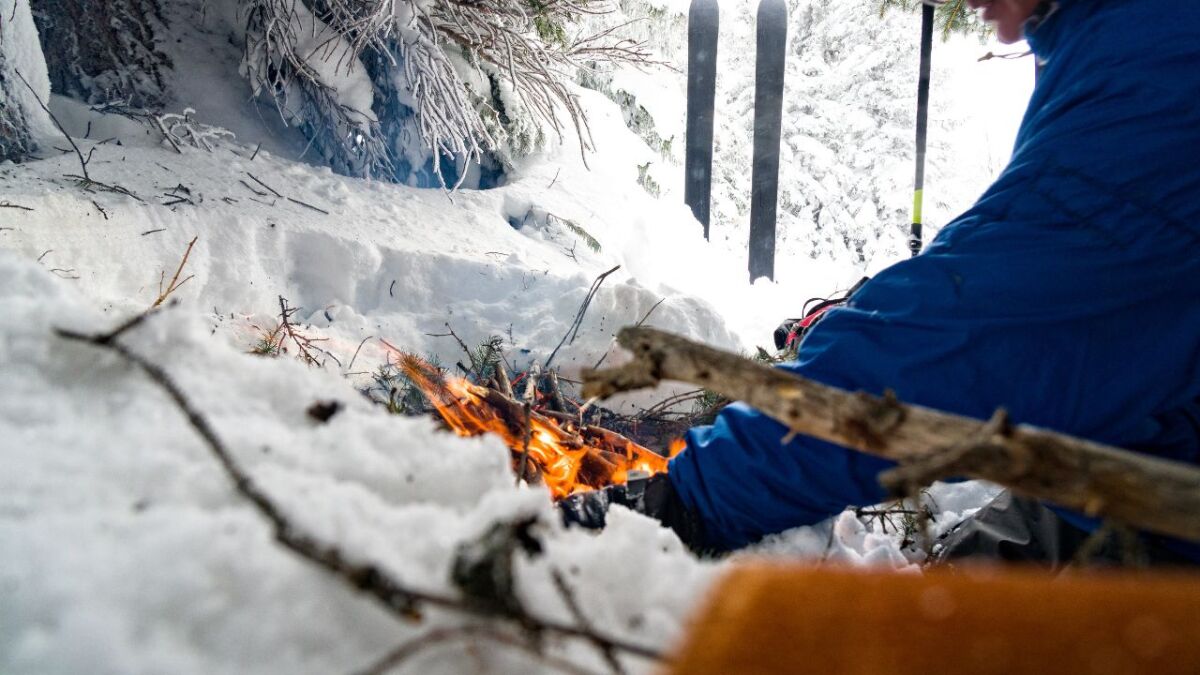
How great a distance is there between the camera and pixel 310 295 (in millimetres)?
3719

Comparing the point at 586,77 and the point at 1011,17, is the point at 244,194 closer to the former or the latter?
the point at 1011,17

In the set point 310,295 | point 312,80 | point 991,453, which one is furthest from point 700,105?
point 991,453

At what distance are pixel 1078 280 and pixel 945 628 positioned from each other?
3.95ft

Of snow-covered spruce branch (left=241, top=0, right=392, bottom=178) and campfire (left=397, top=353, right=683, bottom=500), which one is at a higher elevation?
snow-covered spruce branch (left=241, top=0, right=392, bottom=178)

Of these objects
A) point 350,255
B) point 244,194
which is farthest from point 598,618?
point 244,194

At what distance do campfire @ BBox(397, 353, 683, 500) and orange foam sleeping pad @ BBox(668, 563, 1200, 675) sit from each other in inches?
59.3

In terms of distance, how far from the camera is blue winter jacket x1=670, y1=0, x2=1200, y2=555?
126cm

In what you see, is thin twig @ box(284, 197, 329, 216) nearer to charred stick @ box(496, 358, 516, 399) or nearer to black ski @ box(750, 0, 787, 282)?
charred stick @ box(496, 358, 516, 399)

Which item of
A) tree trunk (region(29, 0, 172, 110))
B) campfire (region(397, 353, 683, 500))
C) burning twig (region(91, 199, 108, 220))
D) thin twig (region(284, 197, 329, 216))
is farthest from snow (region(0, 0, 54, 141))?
Result: campfire (region(397, 353, 683, 500))

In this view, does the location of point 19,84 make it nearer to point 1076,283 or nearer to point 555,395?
point 555,395

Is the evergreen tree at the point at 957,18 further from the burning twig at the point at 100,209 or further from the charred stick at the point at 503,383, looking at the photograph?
the burning twig at the point at 100,209

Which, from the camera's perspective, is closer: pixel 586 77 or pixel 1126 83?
pixel 1126 83

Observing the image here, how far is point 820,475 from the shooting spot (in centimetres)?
143

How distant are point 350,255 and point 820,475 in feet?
10.7
